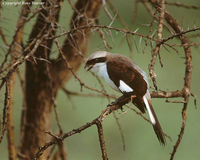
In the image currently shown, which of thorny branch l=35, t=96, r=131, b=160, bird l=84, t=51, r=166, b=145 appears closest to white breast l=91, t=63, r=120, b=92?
bird l=84, t=51, r=166, b=145

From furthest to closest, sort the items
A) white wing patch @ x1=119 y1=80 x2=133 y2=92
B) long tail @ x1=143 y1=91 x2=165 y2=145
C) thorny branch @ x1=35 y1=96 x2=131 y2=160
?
white wing patch @ x1=119 y1=80 x2=133 y2=92 → long tail @ x1=143 y1=91 x2=165 y2=145 → thorny branch @ x1=35 y1=96 x2=131 y2=160

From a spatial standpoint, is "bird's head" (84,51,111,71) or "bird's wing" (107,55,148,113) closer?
"bird's wing" (107,55,148,113)

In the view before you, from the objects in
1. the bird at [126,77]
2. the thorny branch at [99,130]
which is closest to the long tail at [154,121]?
the bird at [126,77]

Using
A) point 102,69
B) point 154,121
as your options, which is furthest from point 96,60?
point 154,121

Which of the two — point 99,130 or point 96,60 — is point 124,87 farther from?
point 99,130

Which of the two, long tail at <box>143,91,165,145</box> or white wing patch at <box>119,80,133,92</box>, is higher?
white wing patch at <box>119,80,133,92</box>

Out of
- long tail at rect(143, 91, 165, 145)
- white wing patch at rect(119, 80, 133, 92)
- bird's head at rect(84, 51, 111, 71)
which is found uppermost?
bird's head at rect(84, 51, 111, 71)

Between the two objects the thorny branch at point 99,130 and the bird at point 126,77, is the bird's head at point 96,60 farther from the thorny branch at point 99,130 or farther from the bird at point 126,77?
the thorny branch at point 99,130

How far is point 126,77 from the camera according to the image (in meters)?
1.17

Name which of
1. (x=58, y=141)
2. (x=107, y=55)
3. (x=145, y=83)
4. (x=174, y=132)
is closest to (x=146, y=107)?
(x=145, y=83)

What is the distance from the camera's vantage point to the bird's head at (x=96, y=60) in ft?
4.06

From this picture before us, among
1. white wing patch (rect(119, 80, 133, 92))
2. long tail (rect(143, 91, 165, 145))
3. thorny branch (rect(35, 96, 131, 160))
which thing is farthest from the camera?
white wing patch (rect(119, 80, 133, 92))

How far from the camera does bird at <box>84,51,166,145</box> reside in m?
1.13

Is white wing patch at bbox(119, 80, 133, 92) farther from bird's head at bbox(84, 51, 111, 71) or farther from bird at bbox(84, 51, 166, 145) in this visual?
bird's head at bbox(84, 51, 111, 71)
